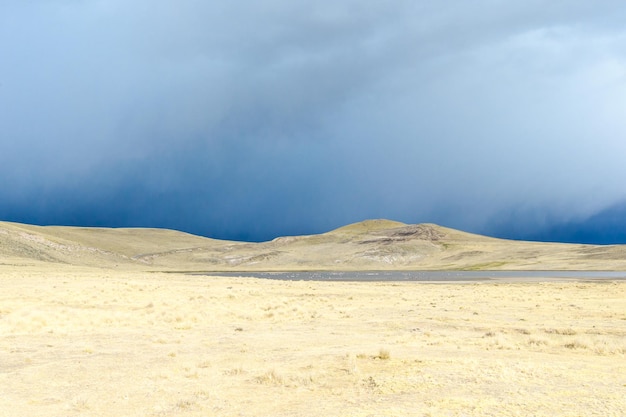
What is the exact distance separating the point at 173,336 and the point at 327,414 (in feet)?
48.6

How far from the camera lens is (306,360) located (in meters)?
18.4

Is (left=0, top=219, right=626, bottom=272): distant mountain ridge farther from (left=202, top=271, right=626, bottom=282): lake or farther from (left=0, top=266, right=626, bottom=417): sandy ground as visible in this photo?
(left=0, top=266, right=626, bottom=417): sandy ground

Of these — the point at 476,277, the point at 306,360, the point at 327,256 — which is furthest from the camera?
the point at 327,256

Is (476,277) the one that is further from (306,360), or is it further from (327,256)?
(327,256)

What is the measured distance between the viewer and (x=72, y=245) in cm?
15750

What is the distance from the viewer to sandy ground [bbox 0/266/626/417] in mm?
13089

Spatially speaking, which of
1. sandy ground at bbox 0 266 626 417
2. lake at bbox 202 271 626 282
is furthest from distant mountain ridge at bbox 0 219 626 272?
sandy ground at bbox 0 266 626 417

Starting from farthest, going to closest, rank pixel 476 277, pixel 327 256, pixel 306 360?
pixel 327 256 < pixel 476 277 < pixel 306 360

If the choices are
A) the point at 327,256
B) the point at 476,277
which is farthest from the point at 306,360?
the point at 327,256

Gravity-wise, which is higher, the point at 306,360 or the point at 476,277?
the point at 476,277

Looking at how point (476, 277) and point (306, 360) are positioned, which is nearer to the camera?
point (306, 360)

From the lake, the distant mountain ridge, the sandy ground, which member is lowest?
the sandy ground

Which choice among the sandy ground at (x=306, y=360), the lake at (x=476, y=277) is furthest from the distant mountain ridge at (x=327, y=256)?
the sandy ground at (x=306, y=360)

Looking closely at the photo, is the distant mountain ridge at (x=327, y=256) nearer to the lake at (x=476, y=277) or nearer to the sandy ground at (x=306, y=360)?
the lake at (x=476, y=277)
